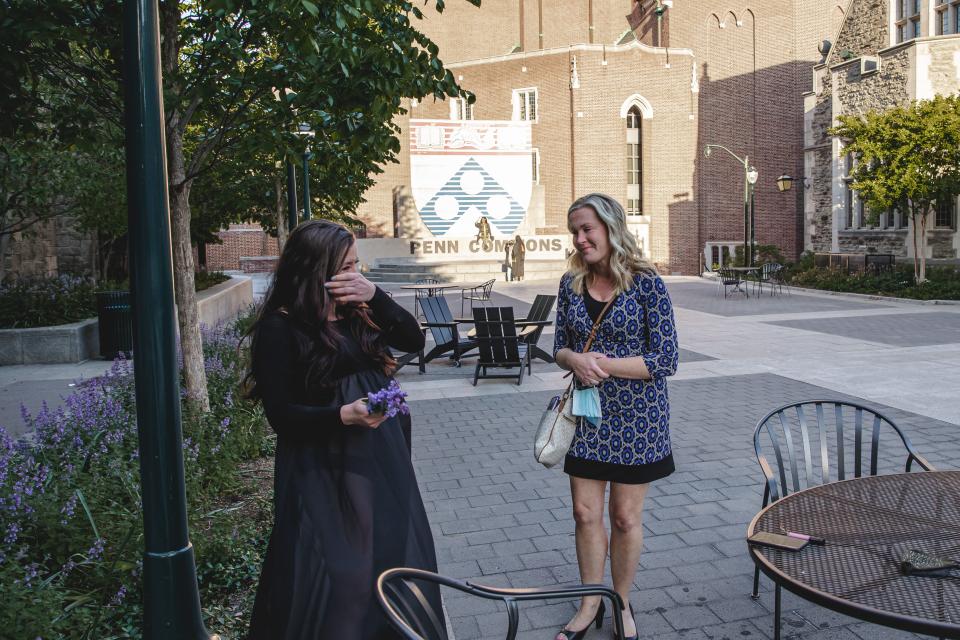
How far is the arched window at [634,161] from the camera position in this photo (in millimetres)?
41500

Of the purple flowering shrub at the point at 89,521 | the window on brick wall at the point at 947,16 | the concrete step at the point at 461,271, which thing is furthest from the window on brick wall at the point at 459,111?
the purple flowering shrub at the point at 89,521

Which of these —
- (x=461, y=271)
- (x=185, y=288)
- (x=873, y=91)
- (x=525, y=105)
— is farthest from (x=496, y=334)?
(x=525, y=105)

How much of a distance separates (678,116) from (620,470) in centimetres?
4043

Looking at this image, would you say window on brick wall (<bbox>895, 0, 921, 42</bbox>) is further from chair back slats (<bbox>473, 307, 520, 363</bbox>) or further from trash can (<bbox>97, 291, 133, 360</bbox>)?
trash can (<bbox>97, 291, 133, 360</bbox>)

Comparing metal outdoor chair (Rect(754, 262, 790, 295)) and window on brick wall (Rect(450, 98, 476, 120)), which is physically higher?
window on brick wall (Rect(450, 98, 476, 120))

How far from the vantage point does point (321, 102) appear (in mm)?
6242

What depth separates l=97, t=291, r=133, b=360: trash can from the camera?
1170 cm

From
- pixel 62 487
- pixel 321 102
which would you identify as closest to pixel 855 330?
pixel 321 102

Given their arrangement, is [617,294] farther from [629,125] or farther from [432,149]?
[629,125]

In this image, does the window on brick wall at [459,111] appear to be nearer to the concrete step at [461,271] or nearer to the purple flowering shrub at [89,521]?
the concrete step at [461,271]

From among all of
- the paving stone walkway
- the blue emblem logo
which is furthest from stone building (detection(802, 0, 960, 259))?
the blue emblem logo

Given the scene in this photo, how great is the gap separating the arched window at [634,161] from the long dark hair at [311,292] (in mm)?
39968

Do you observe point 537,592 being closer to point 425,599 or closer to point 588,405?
point 425,599

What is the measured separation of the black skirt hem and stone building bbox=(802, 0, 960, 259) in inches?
865
